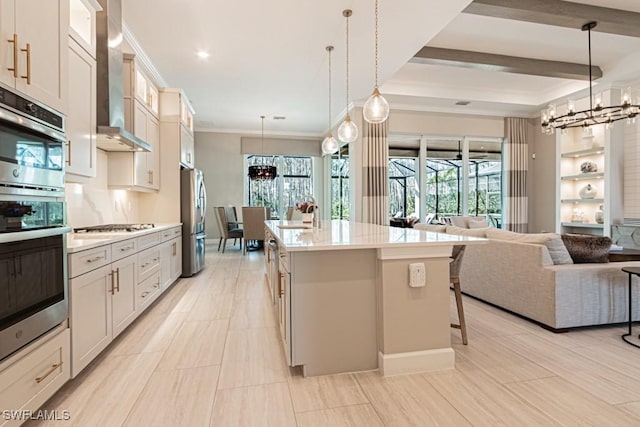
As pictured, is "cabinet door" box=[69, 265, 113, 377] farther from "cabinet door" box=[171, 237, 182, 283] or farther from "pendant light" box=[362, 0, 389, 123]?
"pendant light" box=[362, 0, 389, 123]

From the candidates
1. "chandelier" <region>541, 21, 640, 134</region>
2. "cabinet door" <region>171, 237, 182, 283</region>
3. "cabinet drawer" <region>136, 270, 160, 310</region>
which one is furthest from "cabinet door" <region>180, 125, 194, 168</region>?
"chandelier" <region>541, 21, 640, 134</region>

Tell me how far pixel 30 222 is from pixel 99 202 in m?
2.16

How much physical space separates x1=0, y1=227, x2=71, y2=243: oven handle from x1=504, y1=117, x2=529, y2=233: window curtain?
7657mm

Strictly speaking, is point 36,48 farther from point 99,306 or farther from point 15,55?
point 99,306

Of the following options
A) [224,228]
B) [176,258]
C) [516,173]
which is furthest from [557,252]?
[224,228]

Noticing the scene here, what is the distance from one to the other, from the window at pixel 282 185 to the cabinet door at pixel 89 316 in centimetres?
673

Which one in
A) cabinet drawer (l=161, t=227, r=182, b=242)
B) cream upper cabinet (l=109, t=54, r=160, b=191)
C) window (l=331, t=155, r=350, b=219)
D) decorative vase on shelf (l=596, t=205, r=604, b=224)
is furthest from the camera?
window (l=331, t=155, r=350, b=219)

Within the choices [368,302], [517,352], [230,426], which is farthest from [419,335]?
[230,426]

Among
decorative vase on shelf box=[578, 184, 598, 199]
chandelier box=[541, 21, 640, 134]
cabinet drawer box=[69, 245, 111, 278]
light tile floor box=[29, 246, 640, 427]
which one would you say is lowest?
light tile floor box=[29, 246, 640, 427]

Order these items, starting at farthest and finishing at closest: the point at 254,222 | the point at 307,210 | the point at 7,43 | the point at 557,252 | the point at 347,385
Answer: the point at 254,222, the point at 307,210, the point at 557,252, the point at 347,385, the point at 7,43

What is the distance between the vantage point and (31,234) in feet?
5.05

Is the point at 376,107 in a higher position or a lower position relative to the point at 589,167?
higher

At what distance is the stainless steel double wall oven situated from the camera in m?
1.41

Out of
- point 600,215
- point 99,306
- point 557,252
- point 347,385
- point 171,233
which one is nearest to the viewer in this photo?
point 347,385
